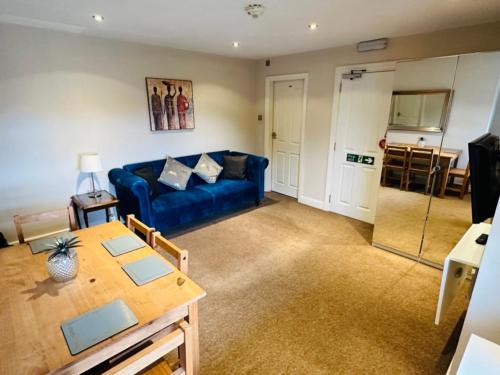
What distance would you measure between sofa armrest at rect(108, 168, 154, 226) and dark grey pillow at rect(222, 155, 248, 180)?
4.86ft

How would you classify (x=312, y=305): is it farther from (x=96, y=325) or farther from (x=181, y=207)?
(x=181, y=207)

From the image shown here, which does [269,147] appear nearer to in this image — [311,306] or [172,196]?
[172,196]

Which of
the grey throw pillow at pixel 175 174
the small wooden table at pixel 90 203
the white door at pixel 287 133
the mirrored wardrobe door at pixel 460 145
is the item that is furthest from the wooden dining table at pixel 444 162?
the small wooden table at pixel 90 203

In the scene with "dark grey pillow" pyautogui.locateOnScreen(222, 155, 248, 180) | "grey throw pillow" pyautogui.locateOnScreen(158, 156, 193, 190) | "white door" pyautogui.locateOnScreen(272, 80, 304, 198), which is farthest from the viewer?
"white door" pyautogui.locateOnScreen(272, 80, 304, 198)

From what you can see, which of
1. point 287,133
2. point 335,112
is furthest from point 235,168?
point 335,112

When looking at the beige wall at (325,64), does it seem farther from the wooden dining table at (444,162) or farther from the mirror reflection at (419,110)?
→ the wooden dining table at (444,162)

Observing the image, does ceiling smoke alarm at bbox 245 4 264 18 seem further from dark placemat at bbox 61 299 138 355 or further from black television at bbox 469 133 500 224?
dark placemat at bbox 61 299 138 355

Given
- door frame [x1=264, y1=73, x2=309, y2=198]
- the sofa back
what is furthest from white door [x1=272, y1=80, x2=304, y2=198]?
the sofa back

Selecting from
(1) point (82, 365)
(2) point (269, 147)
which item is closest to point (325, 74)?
(2) point (269, 147)

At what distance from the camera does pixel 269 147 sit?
16.6ft

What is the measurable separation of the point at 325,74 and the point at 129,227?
10.9 ft

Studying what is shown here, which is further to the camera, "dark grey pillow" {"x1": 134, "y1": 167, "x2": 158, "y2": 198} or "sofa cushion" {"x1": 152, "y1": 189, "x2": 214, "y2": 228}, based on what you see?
"dark grey pillow" {"x1": 134, "y1": 167, "x2": 158, "y2": 198}

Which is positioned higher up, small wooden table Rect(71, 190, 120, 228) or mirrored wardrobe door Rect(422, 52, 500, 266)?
mirrored wardrobe door Rect(422, 52, 500, 266)

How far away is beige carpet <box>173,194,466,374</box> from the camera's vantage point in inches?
69.4
